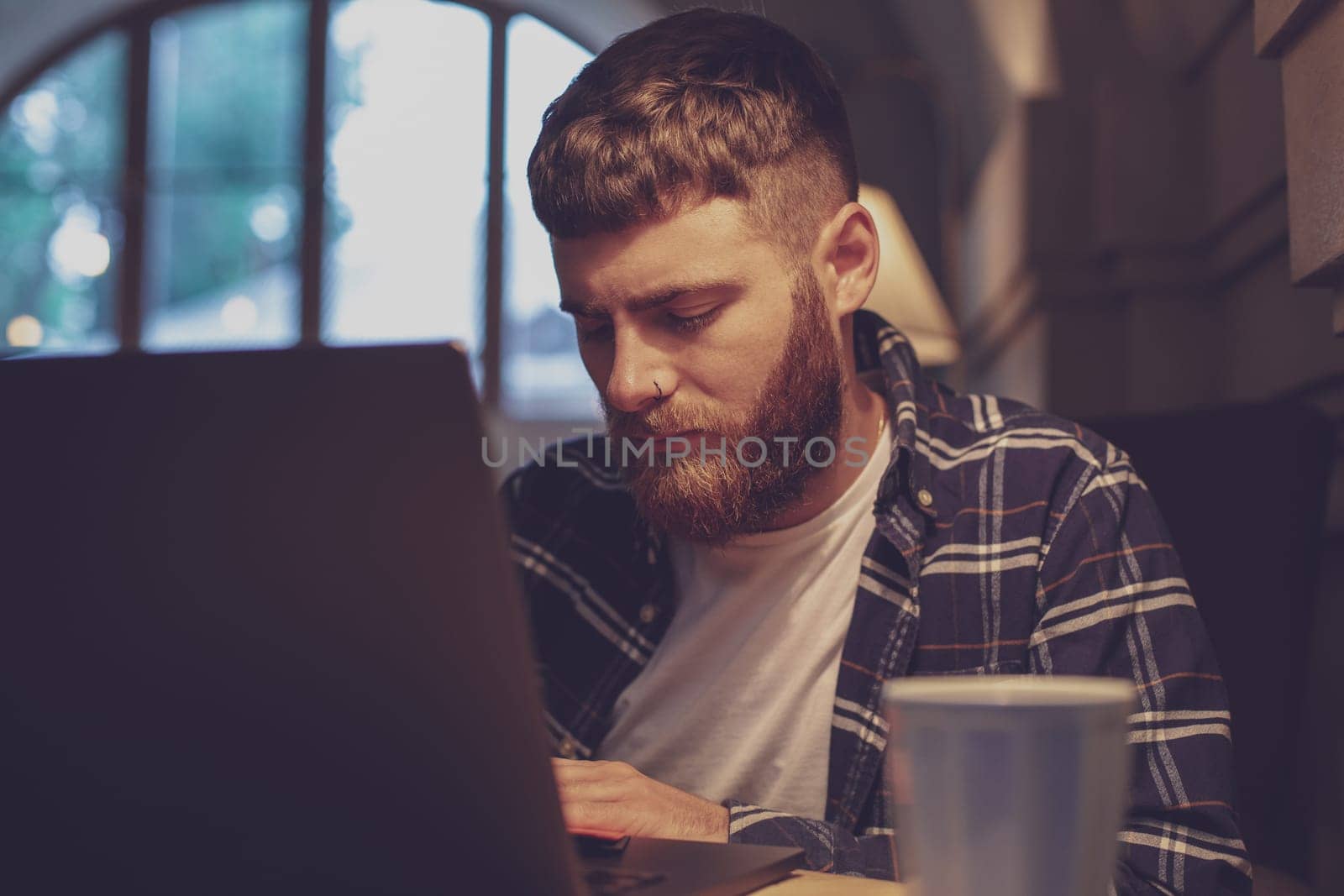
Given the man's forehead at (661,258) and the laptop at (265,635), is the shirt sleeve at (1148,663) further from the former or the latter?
the laptop at (265,635)

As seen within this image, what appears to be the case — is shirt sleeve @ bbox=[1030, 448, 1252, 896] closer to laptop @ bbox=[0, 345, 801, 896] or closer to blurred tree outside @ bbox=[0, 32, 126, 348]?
laptop @ bbox=[0, 345, 801, 896]

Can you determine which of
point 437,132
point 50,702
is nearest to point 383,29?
point 437,132

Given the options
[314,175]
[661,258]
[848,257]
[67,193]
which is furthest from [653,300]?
[67,193]

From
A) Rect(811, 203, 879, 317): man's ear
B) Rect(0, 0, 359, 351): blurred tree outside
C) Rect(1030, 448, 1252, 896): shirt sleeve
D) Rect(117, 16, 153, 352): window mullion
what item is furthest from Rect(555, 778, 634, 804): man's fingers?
Rect(117, 16, 153, 352): window mullion

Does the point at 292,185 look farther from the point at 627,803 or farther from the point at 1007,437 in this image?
the point at 627,803

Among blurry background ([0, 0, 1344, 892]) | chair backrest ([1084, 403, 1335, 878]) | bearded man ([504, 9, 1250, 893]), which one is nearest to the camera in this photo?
bearded man ([504, 9, 1250, 893])

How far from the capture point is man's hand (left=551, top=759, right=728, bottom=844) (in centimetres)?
75

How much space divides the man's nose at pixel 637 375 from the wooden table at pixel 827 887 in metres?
0.50

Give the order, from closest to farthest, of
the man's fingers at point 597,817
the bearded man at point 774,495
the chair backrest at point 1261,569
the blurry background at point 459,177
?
the man's fingers at point 597,817, the bearded man at point 774,495, the chair backrest at point 1261,569, the blurry background at point 459,177


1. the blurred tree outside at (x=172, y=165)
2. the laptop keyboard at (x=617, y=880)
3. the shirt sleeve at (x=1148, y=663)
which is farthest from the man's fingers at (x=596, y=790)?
the blurred tree outside at (x=172, y=165)

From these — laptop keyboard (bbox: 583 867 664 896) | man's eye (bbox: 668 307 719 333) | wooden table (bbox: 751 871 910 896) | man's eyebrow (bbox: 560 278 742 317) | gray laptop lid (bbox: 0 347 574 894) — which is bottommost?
wooden table (bbox: 751 871 910 896)

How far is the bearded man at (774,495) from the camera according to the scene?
1.00 metres

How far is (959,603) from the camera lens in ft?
3.39

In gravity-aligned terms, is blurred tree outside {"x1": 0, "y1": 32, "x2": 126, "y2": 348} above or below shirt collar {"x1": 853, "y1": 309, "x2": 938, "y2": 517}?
above
